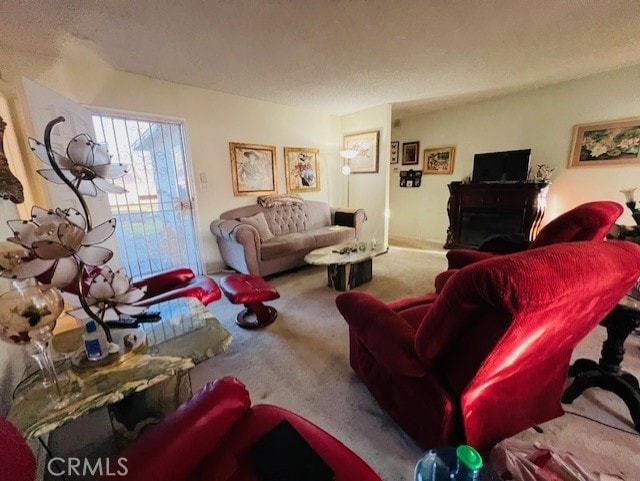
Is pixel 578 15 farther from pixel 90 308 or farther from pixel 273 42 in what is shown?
pixel 90 308

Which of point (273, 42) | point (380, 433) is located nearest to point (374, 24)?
point (273, 42)

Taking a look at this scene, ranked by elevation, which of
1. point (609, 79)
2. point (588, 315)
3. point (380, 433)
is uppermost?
point (609, 79)

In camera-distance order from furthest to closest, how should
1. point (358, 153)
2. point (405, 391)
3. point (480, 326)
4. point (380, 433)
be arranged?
point (358, 153) < point (380, 433) < point (405, 391) < point (480, 326)

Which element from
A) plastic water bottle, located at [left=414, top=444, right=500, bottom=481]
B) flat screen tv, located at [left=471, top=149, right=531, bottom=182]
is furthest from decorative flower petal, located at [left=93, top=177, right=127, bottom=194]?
flat screen tv, located at [left=471, top=149, right=531, bottom=182]

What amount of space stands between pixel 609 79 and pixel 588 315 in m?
4.05

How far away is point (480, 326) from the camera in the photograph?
825 millimetres

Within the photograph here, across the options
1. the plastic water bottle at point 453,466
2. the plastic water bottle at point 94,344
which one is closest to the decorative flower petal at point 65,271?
the plastic water bottle at point 94,344

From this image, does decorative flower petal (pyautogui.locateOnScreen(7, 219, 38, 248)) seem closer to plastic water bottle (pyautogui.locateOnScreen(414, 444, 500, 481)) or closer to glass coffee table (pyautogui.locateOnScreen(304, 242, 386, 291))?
plastic water bottle (pyautogui.locateOnScreen(414, 444, 500, 481))

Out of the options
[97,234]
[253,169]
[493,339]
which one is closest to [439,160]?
[253,169]

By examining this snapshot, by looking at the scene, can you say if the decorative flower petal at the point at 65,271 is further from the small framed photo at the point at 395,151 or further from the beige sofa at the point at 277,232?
the small framed photo at the point at 395,151

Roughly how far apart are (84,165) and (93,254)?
315mm

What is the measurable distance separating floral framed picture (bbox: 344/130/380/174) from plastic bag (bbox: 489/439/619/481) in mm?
3962

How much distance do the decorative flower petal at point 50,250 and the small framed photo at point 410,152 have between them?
5209 mm

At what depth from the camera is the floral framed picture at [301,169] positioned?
14.0 feet
